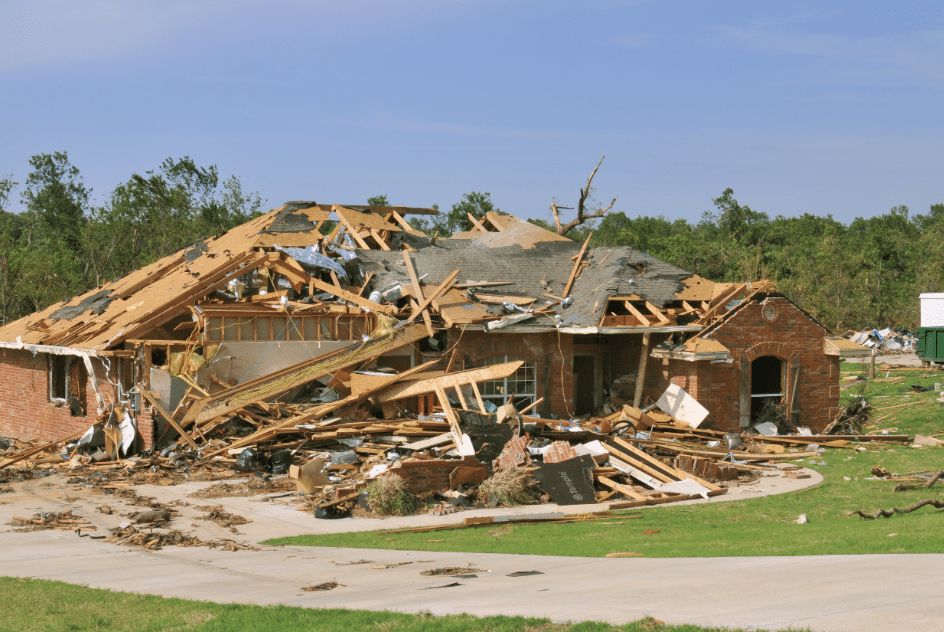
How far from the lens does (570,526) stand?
1339cm

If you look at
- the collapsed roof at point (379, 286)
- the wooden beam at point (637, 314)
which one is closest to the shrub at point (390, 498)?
the collapsed roof at point (379, 286)

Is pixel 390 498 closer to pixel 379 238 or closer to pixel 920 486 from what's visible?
pixel 920 486

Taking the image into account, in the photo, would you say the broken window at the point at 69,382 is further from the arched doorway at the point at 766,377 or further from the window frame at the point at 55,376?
the arched doorway at the point at 766,377

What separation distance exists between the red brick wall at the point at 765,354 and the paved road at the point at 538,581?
12.1m

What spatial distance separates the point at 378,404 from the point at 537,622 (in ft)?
44.1

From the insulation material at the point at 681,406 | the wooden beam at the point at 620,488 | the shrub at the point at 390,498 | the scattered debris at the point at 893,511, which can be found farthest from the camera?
the insulation material at the point at 681,406

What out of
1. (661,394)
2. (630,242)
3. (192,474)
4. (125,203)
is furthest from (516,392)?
(630,242)

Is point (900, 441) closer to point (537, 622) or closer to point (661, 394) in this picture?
point (661, 394)

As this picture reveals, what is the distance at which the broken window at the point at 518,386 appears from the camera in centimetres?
2252

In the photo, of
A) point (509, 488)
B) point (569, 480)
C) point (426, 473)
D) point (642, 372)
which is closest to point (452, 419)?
point (426, 473)

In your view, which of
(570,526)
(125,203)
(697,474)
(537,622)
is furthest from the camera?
(125,203)

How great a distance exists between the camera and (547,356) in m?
22.8

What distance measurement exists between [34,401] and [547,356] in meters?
13.0

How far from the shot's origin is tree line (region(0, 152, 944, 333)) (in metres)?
38.4
